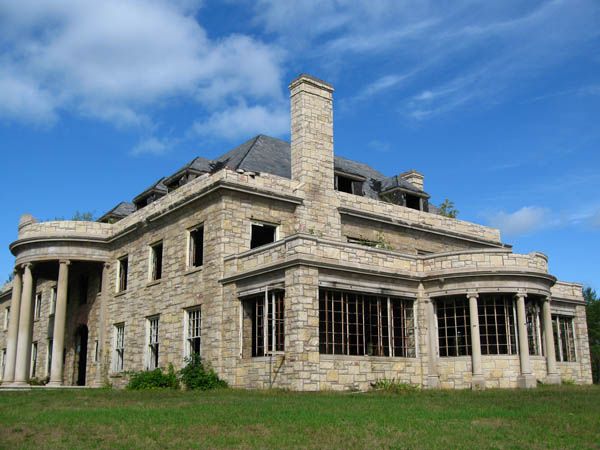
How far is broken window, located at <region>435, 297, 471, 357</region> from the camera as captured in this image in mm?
22016

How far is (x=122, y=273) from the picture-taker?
99.0ft

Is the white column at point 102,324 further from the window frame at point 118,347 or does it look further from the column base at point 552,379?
the column base at point 552,379

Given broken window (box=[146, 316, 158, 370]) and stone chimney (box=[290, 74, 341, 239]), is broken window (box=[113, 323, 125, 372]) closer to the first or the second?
broken window (box=[146, 316, 158, 370])

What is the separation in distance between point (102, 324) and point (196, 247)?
302 inches

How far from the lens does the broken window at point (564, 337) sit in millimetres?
27969

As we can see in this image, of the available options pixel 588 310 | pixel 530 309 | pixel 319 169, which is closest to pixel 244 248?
pixel 319 169

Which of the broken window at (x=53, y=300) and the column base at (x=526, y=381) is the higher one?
the broken window at (x=53, y=300)

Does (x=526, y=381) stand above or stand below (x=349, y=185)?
below

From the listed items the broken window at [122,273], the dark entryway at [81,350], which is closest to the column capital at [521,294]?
the broken window at [122,273]

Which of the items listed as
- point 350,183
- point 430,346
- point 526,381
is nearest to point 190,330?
point 430,346

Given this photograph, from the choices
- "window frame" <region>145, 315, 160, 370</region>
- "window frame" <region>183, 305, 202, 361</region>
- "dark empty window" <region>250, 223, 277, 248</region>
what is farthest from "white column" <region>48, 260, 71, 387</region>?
"dark empty window" <region>250, 223, 277, 248</region>

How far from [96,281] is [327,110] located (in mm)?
13860

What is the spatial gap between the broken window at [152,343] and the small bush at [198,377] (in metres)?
3.48

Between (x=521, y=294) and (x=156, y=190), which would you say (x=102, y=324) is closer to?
(x=156, y=190)
